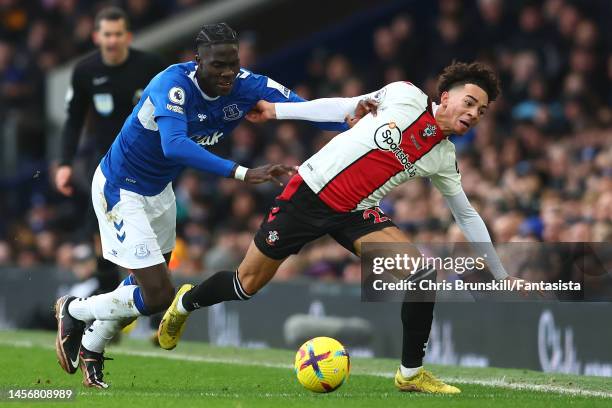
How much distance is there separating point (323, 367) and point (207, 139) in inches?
70.0

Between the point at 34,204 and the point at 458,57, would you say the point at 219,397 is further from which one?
the point at 34,204

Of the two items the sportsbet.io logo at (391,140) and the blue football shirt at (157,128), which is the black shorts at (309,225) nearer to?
the sportsbet.io logo at (391,140)

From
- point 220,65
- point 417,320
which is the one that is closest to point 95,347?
point 220,65

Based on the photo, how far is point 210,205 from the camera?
1778cm

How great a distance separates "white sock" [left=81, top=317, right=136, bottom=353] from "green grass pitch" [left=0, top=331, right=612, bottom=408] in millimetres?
291

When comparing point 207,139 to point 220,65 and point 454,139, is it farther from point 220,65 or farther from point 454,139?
point 454,139

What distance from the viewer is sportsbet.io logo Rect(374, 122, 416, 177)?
820cm

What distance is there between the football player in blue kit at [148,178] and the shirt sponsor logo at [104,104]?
217 cm

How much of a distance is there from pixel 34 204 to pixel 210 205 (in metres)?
3.97

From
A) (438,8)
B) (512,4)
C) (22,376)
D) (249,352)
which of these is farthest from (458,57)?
(22,376)

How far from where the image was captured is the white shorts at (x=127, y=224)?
8.55 metres

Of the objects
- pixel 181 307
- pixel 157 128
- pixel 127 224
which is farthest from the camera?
pixel 181 307

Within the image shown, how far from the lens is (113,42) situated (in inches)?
428

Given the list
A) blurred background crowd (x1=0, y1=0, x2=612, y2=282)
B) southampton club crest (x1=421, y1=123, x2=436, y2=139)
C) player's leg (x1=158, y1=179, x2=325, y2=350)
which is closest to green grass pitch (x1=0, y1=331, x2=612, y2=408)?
player's leg (x1=158, y1=179, x2=325, y2=350)
